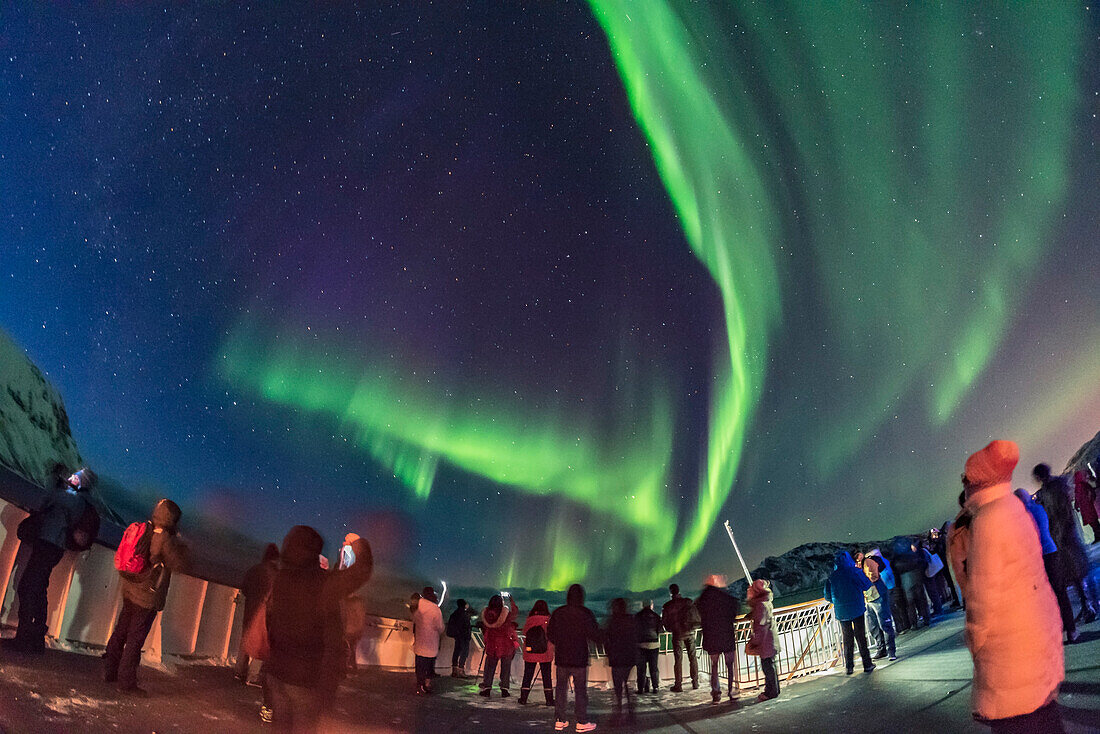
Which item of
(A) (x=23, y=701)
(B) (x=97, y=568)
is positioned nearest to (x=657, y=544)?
(B) (x=97, y=568)

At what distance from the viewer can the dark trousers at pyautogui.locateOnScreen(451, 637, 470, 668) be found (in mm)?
3146

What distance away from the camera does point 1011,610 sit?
1.71 m

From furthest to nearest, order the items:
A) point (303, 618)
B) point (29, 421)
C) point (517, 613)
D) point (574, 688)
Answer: point (29, 421), point (517, 613), point (574, 688), point (303, 618)

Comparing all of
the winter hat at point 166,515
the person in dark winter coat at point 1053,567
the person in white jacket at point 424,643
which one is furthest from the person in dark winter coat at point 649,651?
the winter hat at point 166,515

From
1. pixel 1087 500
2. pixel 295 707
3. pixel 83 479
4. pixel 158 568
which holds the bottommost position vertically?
pixel 295 707

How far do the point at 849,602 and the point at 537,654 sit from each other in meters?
1.69

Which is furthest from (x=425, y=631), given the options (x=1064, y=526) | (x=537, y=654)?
(x=1064, y=526)

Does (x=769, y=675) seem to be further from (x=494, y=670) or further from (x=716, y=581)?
(x=494, y=670)

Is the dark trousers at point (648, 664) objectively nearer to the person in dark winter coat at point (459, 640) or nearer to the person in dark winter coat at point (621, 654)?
the person in dark winter coat at point (621, 654)

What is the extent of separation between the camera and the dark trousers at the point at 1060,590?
2.83 metres

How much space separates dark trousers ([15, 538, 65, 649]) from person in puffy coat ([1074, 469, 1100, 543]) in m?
5.03

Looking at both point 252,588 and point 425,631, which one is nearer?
point 252,588

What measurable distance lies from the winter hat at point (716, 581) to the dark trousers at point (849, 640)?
647 millimetres

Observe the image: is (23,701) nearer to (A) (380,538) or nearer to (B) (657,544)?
(A) (380,538)
